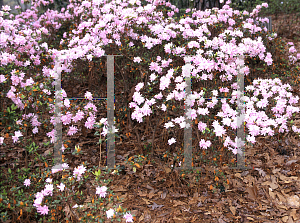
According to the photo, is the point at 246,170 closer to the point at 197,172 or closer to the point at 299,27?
the point at 197,172

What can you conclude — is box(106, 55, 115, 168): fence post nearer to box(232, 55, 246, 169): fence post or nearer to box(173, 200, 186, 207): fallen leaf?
box(173, 200, 186, 207): fallen leaf

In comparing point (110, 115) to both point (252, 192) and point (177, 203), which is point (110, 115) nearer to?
point (177, 203)

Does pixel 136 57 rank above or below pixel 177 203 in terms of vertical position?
above

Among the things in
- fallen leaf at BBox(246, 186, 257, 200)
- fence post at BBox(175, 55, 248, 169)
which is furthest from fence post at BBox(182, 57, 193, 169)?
fallen leaf at BBox(246, 186, 257, 200)

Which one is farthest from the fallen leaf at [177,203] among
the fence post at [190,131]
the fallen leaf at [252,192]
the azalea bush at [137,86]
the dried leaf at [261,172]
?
the dried leaf at [261,172]

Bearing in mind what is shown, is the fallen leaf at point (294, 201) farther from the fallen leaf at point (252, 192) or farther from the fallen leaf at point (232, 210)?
the fallen leaf at point (232, 210)

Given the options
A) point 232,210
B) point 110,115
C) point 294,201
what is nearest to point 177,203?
point 232,210

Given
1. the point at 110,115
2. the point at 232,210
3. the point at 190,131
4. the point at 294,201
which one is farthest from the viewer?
the point at 110,115

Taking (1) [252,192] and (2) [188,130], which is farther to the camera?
(2) [188,130]

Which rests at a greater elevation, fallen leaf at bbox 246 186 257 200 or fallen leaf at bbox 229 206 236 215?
fallen leaf at bbox 246 186 257 200

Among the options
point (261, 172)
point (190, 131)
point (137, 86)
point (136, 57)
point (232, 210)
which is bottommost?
point (232, 210)

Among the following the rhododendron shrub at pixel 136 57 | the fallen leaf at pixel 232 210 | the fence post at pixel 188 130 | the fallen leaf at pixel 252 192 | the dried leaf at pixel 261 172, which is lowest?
the fallen leaf at pixel 232 210

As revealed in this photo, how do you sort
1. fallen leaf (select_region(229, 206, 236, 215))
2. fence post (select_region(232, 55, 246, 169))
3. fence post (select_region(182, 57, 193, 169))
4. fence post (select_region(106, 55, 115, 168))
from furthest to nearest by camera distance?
fence post (select_region(106, 55, 115, 168)) → fence post (select_region(182, 57, 193, 169)) → fence post (select_region(232, 55, 246, 169)) → fallen leaf (select_region(229, 206, 236, 215))

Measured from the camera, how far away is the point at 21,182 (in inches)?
109
